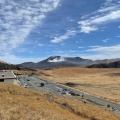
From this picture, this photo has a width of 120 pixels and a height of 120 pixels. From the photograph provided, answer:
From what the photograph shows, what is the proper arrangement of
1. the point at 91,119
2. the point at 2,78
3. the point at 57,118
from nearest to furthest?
the point at 57,118 → the point at 91,119 → the point at 2,78

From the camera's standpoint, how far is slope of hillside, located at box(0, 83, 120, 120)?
123 feet

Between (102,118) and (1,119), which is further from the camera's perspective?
(102,118)

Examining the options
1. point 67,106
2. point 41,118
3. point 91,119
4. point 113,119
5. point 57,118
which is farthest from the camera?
point 67,106

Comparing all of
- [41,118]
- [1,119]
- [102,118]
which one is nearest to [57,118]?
[41,118]

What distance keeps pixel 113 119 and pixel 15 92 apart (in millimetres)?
26099

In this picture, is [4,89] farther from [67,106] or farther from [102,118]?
[102,118]

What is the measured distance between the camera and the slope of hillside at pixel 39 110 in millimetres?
37484

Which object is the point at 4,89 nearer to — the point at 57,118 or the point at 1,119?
the point at 57,118

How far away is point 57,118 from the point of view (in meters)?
41.0

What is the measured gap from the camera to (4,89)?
70.8 m

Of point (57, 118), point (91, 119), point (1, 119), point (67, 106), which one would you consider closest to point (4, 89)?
point (67, 106)

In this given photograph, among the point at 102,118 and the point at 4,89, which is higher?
the point at 4,89

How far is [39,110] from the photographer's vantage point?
44781 mm

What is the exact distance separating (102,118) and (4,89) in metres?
28.0
